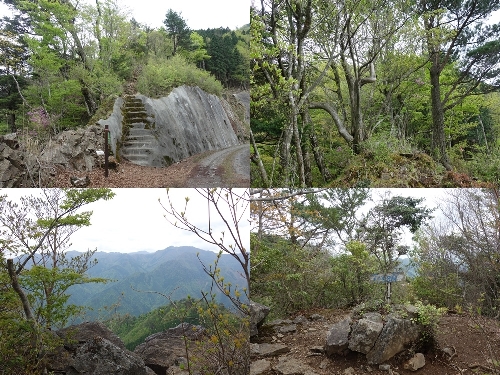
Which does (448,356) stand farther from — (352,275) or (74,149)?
(74,149)

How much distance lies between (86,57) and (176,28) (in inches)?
44.5

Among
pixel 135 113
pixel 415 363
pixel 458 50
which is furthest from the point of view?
pixel 458 50

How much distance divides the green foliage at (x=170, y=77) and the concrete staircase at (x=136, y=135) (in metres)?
0.24

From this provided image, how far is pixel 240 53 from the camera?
3662 mm

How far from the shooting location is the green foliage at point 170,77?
387 centimetres

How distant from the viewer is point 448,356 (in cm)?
261

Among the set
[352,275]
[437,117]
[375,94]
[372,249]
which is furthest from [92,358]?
[375,94]

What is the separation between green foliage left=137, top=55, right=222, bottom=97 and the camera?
3.87 m

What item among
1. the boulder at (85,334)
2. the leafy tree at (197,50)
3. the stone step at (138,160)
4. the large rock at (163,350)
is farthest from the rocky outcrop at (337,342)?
the leafy tree at (197,50)

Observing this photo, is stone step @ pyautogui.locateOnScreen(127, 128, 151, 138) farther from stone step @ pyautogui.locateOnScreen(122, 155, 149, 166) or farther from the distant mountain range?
the distant mountain range

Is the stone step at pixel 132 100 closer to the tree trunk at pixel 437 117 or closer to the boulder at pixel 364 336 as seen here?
the boulder at pixel 364 336

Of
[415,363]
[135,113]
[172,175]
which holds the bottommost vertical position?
[415,363]

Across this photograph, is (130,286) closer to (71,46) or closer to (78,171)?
(78,171)

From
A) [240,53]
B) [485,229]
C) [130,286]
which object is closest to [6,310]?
[130,286]
